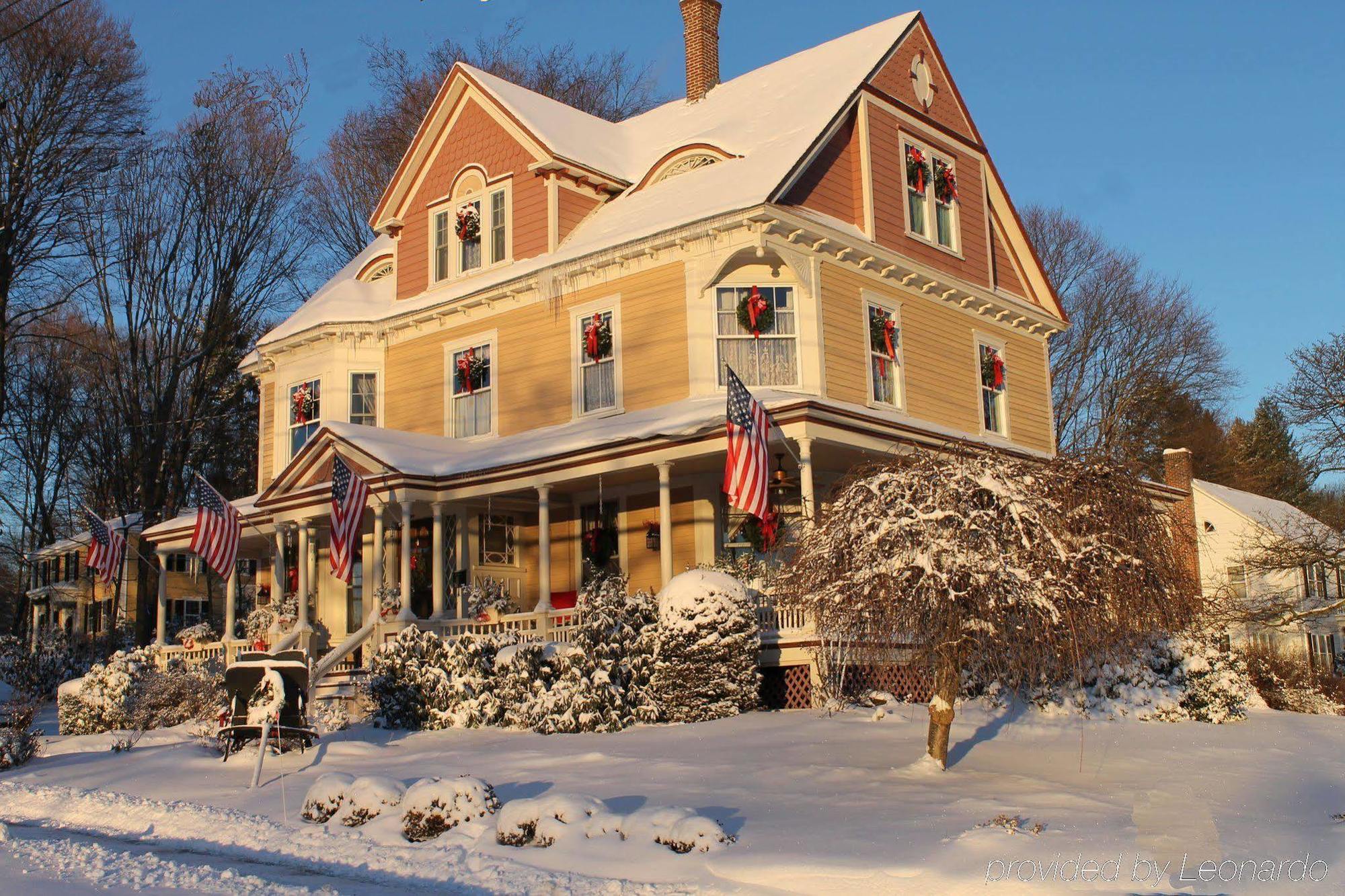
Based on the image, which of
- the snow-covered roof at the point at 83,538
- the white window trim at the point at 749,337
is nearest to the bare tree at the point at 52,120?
the snow-covered roof at the point at 83,538

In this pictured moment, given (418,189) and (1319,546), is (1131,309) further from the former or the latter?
(418,189)

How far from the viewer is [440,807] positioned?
9852 millimetres

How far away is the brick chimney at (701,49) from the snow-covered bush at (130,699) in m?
15.2

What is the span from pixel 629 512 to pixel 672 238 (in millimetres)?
4662

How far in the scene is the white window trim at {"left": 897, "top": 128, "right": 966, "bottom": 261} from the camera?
22.6 metres

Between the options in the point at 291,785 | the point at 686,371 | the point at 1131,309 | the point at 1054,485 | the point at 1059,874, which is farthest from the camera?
the point at 1131,309

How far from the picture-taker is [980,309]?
2397 centimetres

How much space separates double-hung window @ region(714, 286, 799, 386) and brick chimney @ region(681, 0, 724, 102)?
8.00 metres

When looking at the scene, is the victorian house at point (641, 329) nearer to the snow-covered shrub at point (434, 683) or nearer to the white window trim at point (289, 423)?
the white window trim at point (289, 423)

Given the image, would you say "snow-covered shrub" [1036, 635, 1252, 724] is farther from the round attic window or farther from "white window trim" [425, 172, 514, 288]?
"white window trim" [425, 172, 514, 288]

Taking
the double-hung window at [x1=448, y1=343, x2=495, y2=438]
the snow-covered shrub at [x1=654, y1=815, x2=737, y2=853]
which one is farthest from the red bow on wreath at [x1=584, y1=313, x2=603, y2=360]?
the snow-covered shrub at [x1=654, y1=815, x2=737, y2=853]

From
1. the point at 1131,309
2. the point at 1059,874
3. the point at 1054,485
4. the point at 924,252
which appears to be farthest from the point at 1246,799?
the point at 1131,309

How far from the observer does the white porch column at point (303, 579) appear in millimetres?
21938

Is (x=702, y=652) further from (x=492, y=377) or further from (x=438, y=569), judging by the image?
(x=492, y=377)
